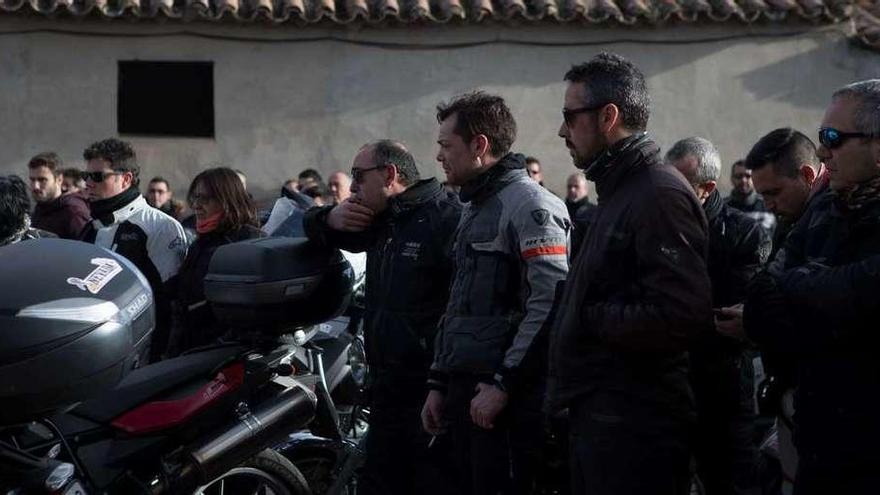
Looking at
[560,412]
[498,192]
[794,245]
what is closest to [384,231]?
[498,192]

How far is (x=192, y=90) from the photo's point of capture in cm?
1549

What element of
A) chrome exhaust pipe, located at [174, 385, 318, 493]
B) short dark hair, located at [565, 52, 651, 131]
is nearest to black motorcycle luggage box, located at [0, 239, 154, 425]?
chrome exhaust pipe, located at [174, 385, 318, 493]

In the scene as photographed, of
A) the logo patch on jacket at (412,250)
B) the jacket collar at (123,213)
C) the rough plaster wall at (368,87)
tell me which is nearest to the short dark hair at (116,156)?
the jacket collar at (123,213)

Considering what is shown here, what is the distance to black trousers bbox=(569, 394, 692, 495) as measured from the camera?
4219 mm

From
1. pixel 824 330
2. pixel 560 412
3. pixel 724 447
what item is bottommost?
pixel 724 447

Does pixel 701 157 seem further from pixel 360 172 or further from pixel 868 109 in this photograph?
pixel 868 109

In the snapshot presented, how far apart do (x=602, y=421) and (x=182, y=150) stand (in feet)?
38.9

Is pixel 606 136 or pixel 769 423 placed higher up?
pixel 606 136

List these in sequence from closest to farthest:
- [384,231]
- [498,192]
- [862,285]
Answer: [862,285], [498,192], [384,231]

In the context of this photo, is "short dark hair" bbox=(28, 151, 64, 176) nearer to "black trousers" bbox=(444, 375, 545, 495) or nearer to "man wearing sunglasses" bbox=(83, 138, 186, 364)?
"man wearing sunglasses" bbox=(83, 138, 186, 364)

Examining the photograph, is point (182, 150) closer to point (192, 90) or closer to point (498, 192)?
point (192, 90)

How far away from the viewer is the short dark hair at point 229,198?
703cm

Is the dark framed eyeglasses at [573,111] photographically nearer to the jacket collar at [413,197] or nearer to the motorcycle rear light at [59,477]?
the jacket collar at [413,197]

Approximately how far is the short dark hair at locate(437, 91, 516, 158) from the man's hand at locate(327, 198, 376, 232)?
60 centimetres
